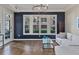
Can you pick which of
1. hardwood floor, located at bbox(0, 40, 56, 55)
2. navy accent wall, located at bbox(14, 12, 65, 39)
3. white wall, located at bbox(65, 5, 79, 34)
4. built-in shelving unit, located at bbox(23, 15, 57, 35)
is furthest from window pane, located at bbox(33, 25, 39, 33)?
hardwood floor, located at bbox(0, 40, 56, 55)

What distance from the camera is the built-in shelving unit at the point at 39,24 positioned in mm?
9461

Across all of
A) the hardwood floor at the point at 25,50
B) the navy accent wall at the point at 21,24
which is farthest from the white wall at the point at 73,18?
the hardwood floor at the point at 25,50

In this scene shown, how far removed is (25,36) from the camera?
9.62 meters

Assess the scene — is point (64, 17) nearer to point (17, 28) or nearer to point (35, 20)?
point (35, 20)

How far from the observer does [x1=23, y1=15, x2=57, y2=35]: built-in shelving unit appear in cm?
946

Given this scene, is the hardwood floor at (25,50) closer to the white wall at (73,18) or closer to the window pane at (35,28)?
the white wall at (73,18)

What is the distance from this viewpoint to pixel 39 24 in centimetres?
951

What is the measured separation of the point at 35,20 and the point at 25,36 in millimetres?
1126

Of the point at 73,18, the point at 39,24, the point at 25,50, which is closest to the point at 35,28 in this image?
the point at 39,24

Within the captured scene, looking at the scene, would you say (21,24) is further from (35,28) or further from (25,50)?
(25,50)

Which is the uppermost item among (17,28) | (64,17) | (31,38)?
(64,17)

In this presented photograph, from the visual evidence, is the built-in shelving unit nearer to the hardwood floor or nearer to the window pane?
the window pane
